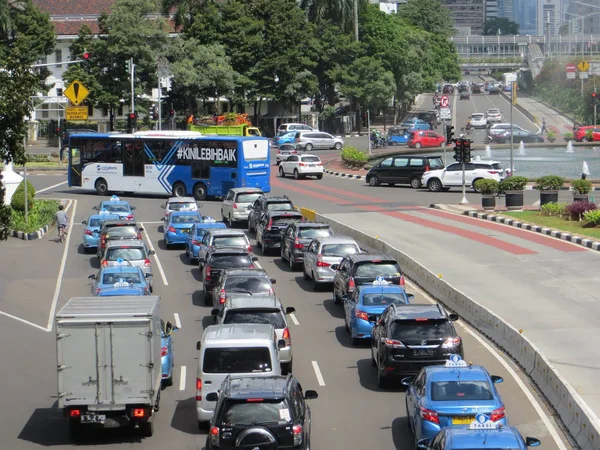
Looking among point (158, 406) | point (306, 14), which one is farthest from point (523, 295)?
point (306, 14)

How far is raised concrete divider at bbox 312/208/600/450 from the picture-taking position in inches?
589

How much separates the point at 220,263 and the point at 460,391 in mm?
13685

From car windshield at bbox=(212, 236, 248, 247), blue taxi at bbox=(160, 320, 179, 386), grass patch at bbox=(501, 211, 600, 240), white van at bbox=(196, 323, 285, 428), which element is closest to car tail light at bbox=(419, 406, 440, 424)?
white van at bbox=(196, 323, 285, 428)

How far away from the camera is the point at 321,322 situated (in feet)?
83.1

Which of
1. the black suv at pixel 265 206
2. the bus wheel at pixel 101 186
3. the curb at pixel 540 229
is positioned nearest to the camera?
the curb at pixel 540 229

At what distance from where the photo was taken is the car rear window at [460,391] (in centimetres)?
1471

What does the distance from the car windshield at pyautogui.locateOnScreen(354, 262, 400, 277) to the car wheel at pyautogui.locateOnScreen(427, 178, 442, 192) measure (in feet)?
91.4

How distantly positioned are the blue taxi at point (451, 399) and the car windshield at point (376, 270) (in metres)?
9.80

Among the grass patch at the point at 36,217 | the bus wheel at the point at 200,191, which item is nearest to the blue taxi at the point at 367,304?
the grass patch at the point at 36,217

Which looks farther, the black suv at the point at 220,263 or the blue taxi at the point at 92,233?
the blue taxi at the point at 92,233

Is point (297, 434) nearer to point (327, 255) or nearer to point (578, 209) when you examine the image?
point (327, 255)

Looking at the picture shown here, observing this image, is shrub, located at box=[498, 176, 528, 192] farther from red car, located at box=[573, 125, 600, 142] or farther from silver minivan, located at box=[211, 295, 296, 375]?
red car, located at box=[573, 125, 600, 142]

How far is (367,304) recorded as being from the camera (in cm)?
2223

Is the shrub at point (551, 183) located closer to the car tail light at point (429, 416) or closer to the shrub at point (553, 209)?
the shrub at point (553, 209)
